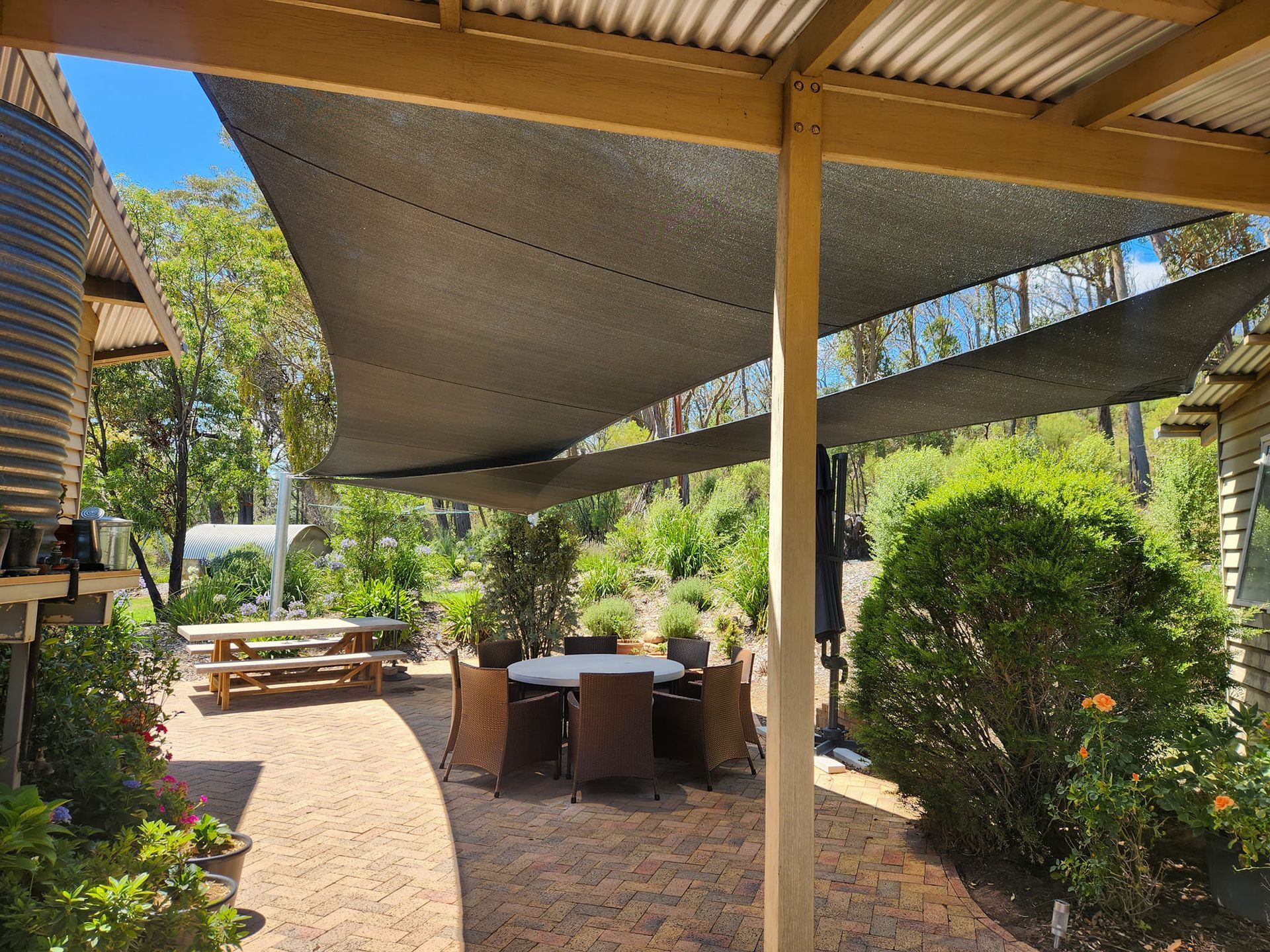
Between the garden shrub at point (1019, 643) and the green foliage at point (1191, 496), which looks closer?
the garden shrub at point (1019, 643)

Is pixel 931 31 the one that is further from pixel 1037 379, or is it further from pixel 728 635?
pixel 728 635

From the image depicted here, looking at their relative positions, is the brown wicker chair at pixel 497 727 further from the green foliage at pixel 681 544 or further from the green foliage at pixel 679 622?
the green foliage at pixel 681 544

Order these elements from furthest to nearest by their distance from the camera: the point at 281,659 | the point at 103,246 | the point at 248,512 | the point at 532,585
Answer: the point at 248,512 < the point at 532,585 < the point at 281,659 < the point at 103,246

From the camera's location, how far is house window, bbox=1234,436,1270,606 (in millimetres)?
5055

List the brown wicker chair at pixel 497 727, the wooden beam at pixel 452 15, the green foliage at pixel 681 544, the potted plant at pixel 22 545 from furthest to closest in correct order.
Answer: the green foliage at pixel 681 544 → the brown wicker chair at pixel 497 727 → the wooden beam at pixel 452 15 → the potted plant at pixel 22 545

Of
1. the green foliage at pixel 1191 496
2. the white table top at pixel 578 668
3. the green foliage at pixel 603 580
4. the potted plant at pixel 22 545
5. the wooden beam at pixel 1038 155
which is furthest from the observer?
the green foliage at pixel 603 580

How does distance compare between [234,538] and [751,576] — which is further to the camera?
[234,538]

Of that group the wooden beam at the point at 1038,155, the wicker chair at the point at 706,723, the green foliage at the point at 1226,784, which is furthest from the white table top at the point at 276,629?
the wooden beam at the point at 1038,155

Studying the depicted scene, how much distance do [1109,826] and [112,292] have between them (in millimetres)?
6099

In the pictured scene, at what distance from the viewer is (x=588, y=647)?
22.7 feet

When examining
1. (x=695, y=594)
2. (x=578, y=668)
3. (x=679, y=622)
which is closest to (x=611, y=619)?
(x=679, y=622)

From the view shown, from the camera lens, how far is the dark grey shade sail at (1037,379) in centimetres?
329

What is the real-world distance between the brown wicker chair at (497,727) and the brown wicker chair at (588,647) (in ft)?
4.99

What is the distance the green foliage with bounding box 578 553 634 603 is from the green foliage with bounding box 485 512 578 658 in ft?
8.90
